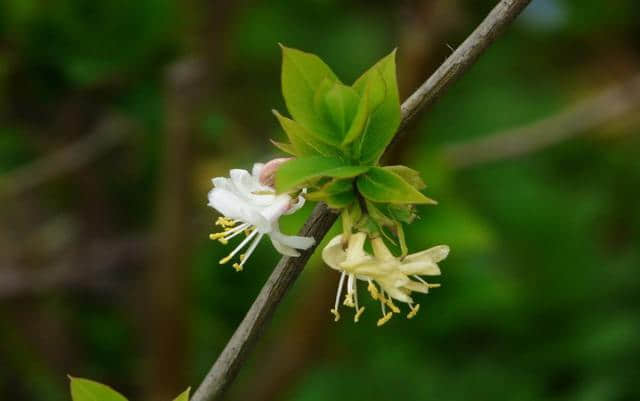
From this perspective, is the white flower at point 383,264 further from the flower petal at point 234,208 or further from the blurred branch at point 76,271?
the blurred branch at point 76,271

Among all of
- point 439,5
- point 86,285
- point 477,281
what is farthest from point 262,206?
point 86,285

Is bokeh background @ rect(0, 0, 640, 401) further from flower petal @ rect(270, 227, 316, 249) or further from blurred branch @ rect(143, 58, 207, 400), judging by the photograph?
flower petal @ rect(270, 227, 316, 249)

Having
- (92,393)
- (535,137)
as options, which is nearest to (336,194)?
(92,393)

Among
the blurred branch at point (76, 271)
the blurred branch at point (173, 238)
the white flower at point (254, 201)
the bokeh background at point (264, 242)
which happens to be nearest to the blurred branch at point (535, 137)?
the bokeh background at point (264, 242)

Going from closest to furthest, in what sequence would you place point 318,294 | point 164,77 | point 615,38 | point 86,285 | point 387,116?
1. point 387,116
2. point 164,77
3. point 318,294
4. point 86,285
5. point 615,38

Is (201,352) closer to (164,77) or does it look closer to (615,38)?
(164,77)

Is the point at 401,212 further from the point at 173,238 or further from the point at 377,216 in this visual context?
the point at 173,238
